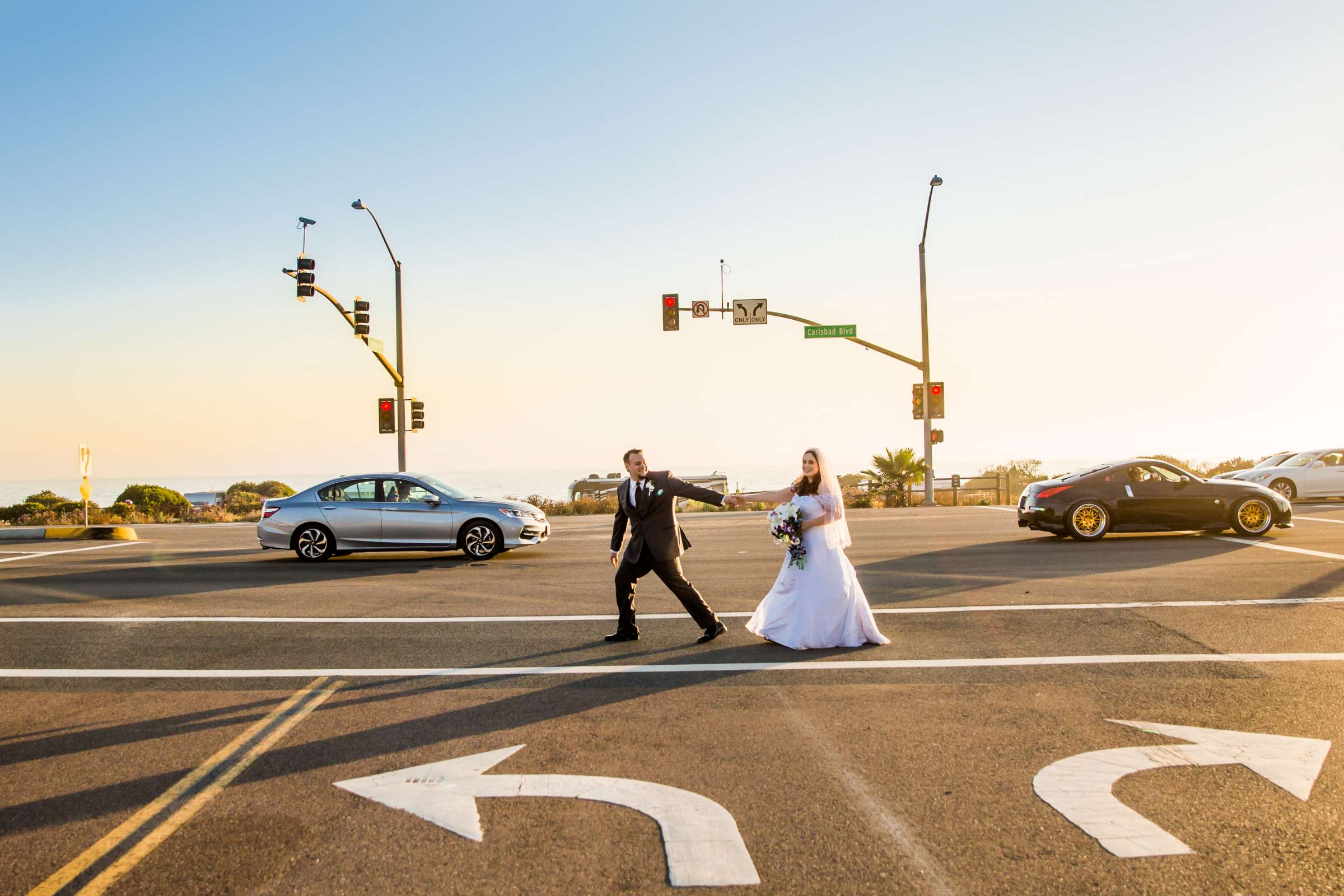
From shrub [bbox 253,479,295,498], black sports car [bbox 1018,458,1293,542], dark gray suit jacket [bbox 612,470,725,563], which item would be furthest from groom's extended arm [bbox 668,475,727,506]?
shrub [bbox 253,479,295,498]

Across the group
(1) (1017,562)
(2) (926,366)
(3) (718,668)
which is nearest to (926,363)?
(2) (926,366)

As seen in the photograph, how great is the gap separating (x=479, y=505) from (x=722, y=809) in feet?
39.6

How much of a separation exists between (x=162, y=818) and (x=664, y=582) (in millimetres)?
4987

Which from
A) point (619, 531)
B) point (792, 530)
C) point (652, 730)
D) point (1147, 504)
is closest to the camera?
point (652, 730)

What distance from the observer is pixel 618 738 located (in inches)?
225

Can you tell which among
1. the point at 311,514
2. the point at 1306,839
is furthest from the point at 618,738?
the point at 311,514

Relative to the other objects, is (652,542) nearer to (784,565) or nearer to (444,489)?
(784,565)

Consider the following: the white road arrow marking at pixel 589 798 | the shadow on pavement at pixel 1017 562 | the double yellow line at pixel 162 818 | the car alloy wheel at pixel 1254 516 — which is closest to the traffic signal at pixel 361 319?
the shadow on pavement at pixel 1017 562

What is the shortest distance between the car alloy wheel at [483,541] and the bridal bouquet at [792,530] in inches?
328

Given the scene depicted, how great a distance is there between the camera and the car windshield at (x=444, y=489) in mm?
16312

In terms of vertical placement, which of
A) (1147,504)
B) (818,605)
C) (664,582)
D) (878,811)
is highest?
(1147,504)

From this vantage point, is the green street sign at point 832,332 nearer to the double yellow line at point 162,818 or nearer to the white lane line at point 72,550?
the white lane line at point 72,550

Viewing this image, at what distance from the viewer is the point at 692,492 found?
8.74m

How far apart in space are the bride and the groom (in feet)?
1.93
